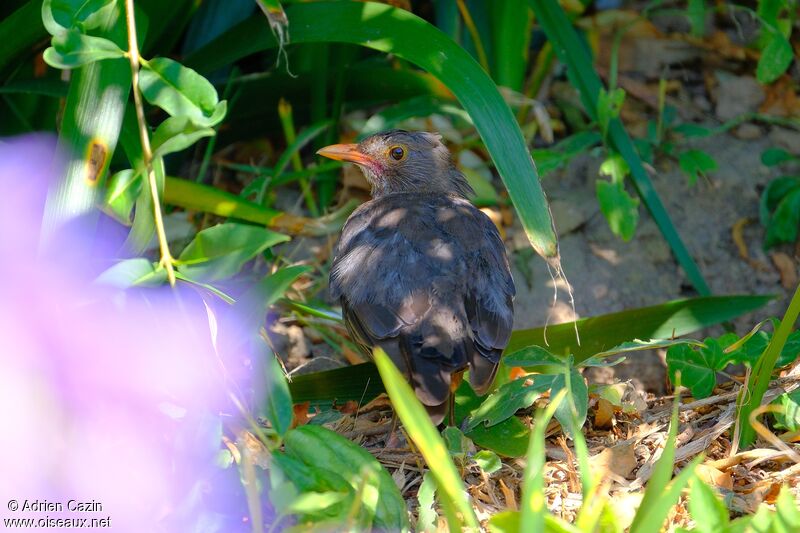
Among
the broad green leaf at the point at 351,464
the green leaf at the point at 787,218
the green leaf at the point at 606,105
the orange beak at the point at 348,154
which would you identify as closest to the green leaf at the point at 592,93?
the green leaf at the point at 606,105

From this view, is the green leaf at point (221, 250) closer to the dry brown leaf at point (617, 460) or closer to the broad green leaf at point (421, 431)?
the broad green leaf at point (421, 431)

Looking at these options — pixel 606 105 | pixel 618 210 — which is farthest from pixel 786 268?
pixel 606 105

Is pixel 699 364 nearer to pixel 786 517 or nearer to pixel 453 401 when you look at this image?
pixel 453 401

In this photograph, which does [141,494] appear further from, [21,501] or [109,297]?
[109,297]

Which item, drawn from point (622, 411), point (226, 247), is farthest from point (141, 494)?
point (622, 411)

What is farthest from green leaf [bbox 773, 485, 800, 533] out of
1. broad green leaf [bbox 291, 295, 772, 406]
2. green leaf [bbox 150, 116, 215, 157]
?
green leaf [bbox 150, 116, 215, 157]

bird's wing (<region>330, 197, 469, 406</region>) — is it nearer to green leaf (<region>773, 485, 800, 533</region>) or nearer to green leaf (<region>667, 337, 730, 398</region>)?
green leaf (<region>667, 337, 730, 398</region>)

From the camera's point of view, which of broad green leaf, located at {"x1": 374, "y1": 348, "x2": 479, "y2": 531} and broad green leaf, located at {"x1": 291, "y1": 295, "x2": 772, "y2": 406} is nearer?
broad green leaf, located at {"x1": 374, "y1": 348, "x2": 479, "y2": 531}
